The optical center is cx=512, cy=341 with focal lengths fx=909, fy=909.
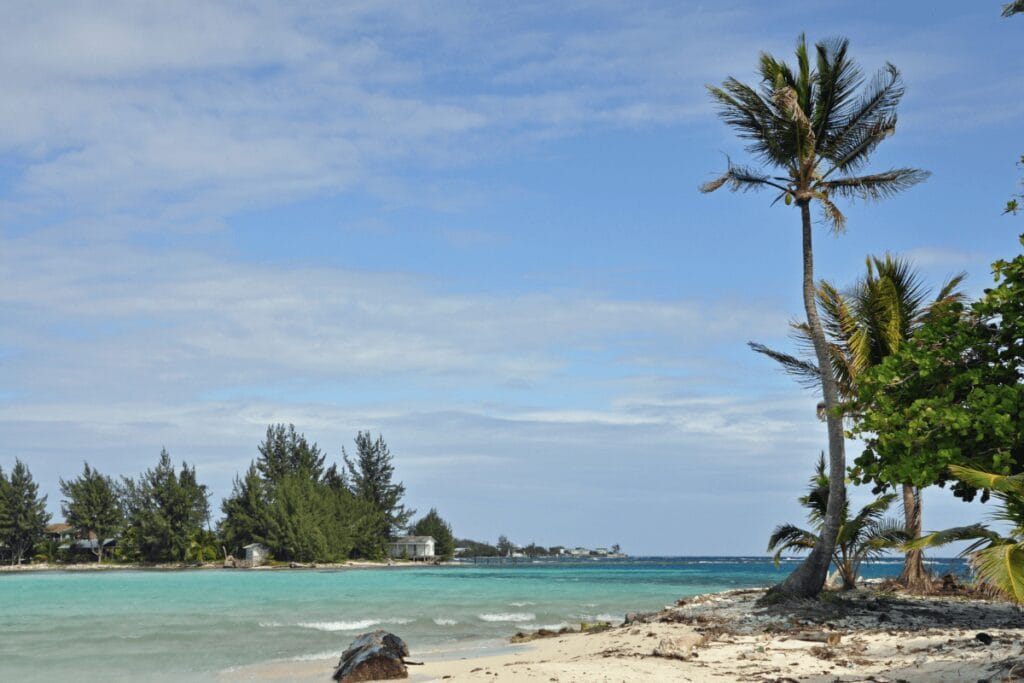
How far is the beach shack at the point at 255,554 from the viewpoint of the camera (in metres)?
98.8

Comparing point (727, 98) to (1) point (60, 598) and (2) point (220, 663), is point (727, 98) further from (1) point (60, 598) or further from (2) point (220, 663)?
(1) point (60, 598)

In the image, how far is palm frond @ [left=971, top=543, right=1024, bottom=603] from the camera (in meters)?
8.79

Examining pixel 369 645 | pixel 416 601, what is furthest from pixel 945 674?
pixel 416 601

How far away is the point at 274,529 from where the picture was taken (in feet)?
328

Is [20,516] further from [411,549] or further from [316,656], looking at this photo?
[316,656]

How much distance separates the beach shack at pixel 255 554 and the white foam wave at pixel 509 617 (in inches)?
2874

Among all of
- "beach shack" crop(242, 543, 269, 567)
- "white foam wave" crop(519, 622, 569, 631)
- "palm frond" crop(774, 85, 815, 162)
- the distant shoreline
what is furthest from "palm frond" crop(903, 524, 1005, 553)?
"beach shack" crop(242, 543, 269, 567)

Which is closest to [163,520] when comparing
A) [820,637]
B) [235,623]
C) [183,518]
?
[183,518]

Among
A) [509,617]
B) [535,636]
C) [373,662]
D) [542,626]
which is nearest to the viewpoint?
[373,662]

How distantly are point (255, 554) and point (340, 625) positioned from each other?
248ft

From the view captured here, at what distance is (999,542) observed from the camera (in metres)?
10.3

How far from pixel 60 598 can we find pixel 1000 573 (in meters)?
47.6

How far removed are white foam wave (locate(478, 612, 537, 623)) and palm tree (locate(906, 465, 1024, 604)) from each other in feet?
66.6

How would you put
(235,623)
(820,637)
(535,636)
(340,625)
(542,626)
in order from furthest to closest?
(235,623) → (340,625) → (542,626) → (535,636) → (820,637)
